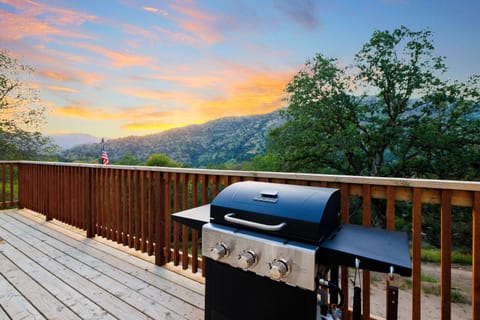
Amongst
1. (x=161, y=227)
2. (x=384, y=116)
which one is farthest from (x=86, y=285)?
(x=384, y=116)

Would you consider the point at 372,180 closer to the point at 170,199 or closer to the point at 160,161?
the point at 170,199

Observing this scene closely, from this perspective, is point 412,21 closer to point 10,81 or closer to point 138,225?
point 138,225

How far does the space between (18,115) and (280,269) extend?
56.4ft

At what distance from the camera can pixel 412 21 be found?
10961 millimetres

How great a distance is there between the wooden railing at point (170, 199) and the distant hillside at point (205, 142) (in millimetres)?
11488

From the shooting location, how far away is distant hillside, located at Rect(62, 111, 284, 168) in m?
16.8

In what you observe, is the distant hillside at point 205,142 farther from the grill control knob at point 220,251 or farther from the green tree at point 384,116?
the grill control knob at point 220,251

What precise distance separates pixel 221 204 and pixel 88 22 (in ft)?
24.3

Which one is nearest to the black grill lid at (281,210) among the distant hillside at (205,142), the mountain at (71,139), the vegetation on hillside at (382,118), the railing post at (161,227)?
the railing post at (161,227)

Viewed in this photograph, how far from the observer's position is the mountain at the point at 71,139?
13.1 metres

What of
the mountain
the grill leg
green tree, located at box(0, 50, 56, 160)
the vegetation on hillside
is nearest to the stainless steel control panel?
the grill leg

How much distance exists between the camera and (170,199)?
2.71 metres

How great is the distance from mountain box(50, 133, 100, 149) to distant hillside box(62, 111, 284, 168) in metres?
2.61

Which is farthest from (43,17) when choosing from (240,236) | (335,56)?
(335,56)
